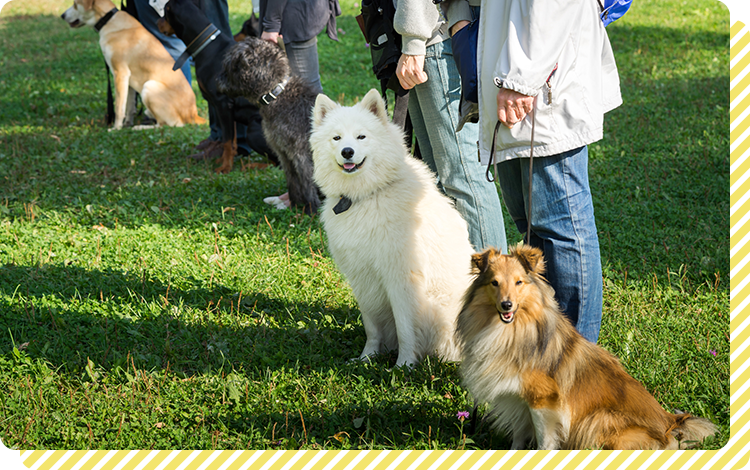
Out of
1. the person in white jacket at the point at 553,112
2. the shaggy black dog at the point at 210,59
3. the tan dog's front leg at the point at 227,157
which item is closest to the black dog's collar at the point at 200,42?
the shaggy black dog at the point at 210,59

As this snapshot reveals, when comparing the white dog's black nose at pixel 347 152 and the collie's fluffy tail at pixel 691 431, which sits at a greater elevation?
the white dog's black nose at pixel 347 152

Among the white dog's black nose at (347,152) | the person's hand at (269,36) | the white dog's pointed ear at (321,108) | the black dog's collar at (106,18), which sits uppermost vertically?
the black dog's collar at (106,18)

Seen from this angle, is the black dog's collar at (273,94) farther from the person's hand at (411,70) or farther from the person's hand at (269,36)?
the person's hand at (411,70)

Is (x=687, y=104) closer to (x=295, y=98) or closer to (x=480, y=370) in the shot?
(x=295, y=98)

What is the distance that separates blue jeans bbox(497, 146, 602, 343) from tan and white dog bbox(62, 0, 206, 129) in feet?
22.9

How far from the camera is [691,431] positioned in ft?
7.08

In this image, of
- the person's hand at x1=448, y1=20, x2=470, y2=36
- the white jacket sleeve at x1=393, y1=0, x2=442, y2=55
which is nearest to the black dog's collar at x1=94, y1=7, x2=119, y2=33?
the white jacket sleeve at x1=393, y1=0, x2=442, y2=55

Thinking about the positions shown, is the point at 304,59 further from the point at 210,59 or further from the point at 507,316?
the point at 507,316

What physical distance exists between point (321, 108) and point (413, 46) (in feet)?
2.43

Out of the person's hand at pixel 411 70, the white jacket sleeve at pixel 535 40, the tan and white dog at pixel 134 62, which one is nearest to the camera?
the white jacket sleeve at pixel 535 40

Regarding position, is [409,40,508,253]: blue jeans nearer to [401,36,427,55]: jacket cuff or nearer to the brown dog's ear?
[401,36,427,55]: jacket cuff

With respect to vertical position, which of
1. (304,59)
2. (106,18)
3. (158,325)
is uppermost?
(106,18)

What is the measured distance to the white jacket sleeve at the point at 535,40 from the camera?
6.82 ft

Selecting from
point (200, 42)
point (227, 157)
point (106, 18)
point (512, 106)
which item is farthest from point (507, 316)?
point (106, 18)
